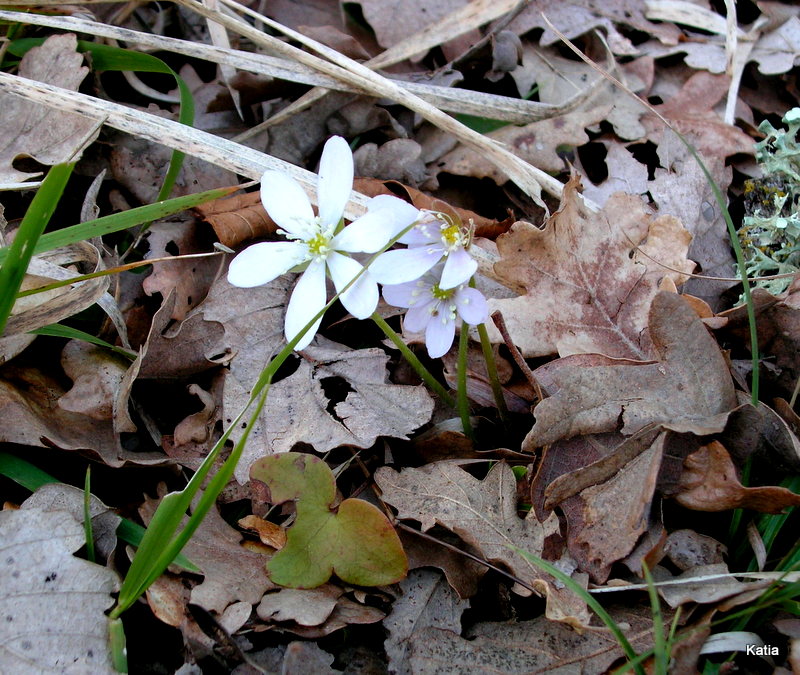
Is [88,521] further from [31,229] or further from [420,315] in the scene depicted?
[420,315]

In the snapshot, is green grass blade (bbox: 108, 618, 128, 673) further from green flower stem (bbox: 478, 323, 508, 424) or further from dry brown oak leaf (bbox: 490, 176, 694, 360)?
dry brown oak leaf (bbox: 490, 176, 694, 360)

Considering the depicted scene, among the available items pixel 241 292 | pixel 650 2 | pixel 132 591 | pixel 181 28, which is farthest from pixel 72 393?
pixel 650 2

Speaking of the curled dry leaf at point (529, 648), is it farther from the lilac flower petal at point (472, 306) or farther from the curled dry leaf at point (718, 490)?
the lilac flower petal at point (472, 306)

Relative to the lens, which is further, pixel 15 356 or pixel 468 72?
pixel 468 72

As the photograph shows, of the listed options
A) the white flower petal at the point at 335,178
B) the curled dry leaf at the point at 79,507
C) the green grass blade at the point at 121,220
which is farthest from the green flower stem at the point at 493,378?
the curled dry leaf at the point at 79,507

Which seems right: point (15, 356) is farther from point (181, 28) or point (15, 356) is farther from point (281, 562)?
point (181, 28)

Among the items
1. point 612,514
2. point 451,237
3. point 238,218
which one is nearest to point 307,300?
point 451,237
